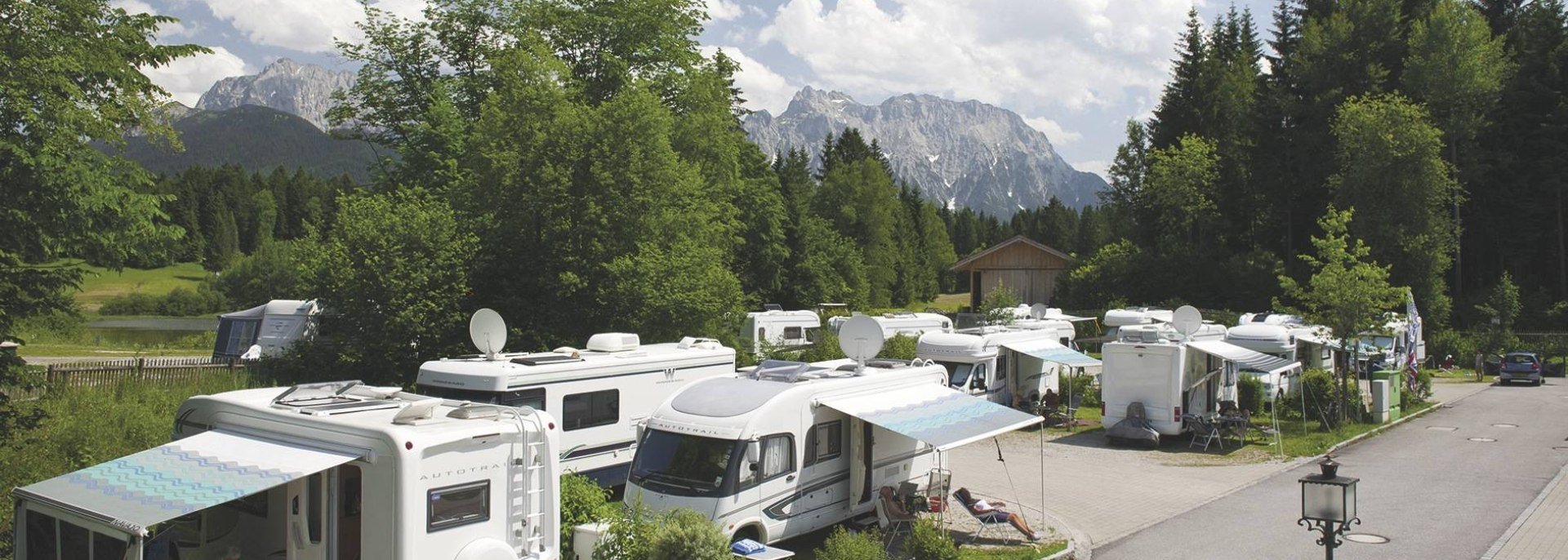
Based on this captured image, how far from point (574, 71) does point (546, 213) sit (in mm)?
10003

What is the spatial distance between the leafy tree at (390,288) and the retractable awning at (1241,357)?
47.4ft

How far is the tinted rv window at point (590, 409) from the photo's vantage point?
1360 centimetres

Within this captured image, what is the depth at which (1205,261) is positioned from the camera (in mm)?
46531

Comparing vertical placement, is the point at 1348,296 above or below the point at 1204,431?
above

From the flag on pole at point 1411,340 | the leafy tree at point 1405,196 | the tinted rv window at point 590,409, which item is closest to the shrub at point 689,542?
the tinted rv window at point 590,409

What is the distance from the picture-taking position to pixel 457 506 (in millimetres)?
7863

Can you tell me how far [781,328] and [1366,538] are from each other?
21.2 meters

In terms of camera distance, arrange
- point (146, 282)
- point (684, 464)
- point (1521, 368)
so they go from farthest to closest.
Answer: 1. point (146, 282)
2. point (1521, 368)
3. point (684, 464)

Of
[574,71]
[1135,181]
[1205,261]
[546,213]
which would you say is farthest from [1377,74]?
[546,213]

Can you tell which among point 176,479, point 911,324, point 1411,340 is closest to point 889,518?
point 176,479

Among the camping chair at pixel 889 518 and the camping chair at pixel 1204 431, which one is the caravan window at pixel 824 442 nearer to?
the camping chair at pixel 889 518

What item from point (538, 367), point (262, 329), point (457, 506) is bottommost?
point (457, 506)

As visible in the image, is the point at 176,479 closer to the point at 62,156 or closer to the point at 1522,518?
the point at 62,156

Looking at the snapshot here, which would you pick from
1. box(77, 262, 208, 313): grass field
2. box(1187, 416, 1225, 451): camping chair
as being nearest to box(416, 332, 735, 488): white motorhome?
box(1187, 416, 1225, 451): camping chair
